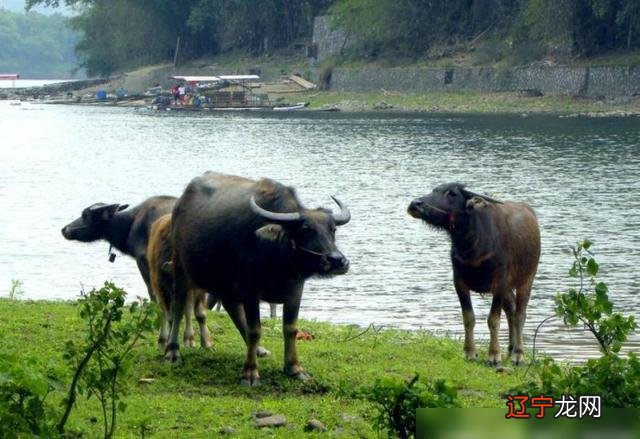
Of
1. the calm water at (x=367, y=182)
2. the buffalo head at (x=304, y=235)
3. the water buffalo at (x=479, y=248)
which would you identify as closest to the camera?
the buffalo head at (x=304, y=235)

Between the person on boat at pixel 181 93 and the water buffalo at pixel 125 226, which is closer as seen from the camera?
the water buffalo at pixel 125 226

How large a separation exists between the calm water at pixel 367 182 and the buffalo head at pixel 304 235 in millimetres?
5132

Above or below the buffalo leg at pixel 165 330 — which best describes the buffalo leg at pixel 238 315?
above

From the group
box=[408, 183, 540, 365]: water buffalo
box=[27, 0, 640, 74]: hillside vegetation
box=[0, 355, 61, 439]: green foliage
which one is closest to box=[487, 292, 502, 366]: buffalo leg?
box=[408, 183, 540, 365]: water buffalo

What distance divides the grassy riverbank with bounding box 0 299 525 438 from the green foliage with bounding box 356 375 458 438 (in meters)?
1.40

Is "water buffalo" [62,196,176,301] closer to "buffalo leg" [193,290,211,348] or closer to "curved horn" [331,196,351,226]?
"buffalo leg" [193,290,211,348]

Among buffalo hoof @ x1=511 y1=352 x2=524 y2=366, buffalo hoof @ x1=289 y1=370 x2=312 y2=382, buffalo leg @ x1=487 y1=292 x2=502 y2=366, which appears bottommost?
buffalo hoof @ x1=511 y1=352 x2=524 y2=366

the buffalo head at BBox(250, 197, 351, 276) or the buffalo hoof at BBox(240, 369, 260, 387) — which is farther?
the buffalo hoof at BBox(240, 369, 260, 387)

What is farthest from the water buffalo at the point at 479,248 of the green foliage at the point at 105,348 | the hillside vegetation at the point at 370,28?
the hillside vegetation at the point at 370,28

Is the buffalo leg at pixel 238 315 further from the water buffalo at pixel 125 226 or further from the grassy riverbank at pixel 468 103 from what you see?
the grassy riverbank at pixel 468 103

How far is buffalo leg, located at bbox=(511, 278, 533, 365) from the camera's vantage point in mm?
12273

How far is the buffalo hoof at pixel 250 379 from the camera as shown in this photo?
9.76 meters

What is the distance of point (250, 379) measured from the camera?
9789mm

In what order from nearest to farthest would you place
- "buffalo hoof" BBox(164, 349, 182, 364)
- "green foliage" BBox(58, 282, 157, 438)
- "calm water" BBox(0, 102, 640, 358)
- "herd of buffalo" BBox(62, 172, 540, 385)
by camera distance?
"green foliage" BBox(58, 282, 157, 438) < "herd of buffalo" BBox(62, 172, 540, 385) < "buffalo hoof" BBox(164, 349, 182, 364) < "calm water" BBox(0, 102, 640, 358)
